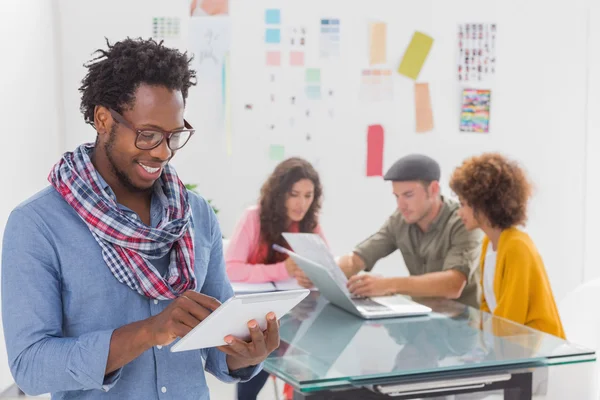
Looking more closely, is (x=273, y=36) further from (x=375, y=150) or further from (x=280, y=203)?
(x=280, y=203)

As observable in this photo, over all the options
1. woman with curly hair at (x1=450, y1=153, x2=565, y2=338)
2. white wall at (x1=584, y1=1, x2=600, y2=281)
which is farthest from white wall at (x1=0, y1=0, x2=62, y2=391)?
white wall at (x1=584, y1=1, x2=600, y2=281)

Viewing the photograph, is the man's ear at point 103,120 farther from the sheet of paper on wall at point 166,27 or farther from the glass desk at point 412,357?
the sheet of paper on wall at point 166,27

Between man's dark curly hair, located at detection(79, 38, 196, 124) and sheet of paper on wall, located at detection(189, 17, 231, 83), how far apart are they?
281 cm

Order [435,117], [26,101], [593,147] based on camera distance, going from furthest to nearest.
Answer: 1. [593,147]
2. [435,117]
3. [26,101]

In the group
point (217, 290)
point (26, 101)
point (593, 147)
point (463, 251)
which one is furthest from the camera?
point (593, 147)

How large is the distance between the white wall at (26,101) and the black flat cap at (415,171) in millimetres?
1639

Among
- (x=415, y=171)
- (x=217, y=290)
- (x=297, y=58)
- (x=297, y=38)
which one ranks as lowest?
(x=217, y=290)

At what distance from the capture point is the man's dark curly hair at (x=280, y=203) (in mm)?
3451

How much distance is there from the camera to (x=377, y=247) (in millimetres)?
3264

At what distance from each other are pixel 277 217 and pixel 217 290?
1.99 m

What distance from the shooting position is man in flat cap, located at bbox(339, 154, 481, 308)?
2.83 metres

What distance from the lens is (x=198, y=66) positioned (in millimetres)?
4121

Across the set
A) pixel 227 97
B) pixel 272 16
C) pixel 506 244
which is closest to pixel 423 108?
pixel 272 16

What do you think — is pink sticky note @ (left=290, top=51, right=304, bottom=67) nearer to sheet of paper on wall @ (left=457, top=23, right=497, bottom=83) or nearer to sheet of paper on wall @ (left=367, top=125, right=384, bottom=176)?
sheet of paper on wall @ (left=367, top=125, right=384, bottom=176)
